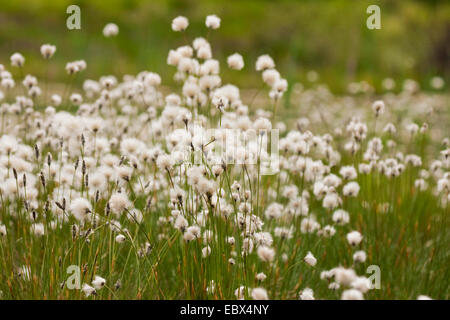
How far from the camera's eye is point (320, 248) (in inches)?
128

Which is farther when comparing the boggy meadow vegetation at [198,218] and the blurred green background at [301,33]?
the blurred green background at [301,33]

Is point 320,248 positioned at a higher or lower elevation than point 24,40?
lower

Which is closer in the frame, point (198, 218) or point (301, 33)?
point (198, 218)

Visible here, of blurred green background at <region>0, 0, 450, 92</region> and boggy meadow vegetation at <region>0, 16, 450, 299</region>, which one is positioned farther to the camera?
blurred green background at <region>0, 0, 450, 92</region>

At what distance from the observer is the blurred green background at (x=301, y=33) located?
2008 cm

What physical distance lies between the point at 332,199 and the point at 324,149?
27.2 inches

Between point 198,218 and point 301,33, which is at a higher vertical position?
point 301,33

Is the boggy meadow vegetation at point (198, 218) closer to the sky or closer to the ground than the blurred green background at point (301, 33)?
closer to the ground

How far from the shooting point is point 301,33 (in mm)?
21703

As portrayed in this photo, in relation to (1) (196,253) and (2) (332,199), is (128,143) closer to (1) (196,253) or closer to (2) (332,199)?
(1) (196,253)

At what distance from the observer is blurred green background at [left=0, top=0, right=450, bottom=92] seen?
791 inches

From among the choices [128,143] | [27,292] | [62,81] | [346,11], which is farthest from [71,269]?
[346,11]

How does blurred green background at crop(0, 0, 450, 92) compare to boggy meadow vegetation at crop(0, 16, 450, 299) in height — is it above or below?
above

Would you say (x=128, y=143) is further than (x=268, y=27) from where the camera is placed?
No
